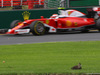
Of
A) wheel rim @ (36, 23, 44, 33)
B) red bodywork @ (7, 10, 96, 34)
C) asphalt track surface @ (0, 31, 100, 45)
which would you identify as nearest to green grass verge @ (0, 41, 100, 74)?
asphalt track surface @ (0, 31, 100, 45)

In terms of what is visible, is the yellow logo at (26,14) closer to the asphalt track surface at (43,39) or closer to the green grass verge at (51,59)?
the asphalt track surface at (43,39)

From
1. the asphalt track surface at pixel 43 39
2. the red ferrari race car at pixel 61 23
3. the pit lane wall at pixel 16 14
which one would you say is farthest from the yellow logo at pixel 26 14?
the asphalt track surface at pixel 43 39

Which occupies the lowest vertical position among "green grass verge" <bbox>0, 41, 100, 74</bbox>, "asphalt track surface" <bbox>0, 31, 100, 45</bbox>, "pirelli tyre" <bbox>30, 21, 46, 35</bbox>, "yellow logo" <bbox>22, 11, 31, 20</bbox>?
"asphalt track surface" <bbox>0, 31, 100, 45</bbox>

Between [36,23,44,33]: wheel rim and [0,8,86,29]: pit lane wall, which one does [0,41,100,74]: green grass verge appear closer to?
[36,23,44,33]: wheel rim

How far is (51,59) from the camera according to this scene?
357 inches

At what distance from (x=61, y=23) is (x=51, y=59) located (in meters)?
8.73

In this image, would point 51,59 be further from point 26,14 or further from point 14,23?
point 26,14

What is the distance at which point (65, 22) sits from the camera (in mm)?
17719

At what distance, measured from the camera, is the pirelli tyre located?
1688 centimetres

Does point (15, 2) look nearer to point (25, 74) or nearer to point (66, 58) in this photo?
point (66, 58)

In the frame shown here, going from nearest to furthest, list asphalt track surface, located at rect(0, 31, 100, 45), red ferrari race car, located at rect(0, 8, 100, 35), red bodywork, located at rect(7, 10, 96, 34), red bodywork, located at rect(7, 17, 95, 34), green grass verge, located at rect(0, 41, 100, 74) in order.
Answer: green grass verge, located at rect(0, 41, 100, 74) < asphalt track surface, located at rect(0, 31, 100, 45) < red ferrari race car, located at rect(0, 8, 100, 35) < red bodywork, located at rect(7, 10, 96, 34) < red bodywork, located at rect(7, 17, 95, 34)

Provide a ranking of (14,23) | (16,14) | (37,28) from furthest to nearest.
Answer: (16,14) < (14,23) < (37,28)

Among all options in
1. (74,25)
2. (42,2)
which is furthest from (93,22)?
(42,2)

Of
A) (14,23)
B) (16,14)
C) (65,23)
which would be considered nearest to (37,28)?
(65,23)
